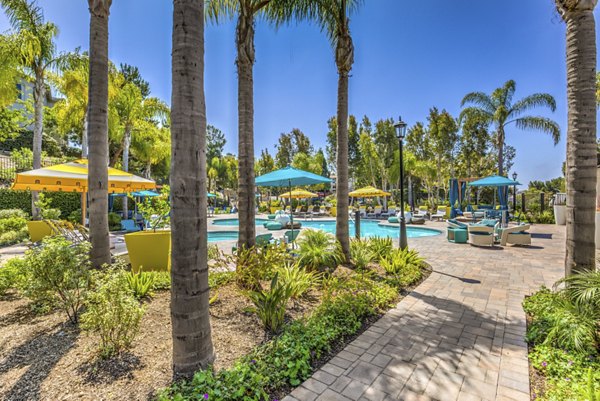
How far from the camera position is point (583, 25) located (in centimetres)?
394

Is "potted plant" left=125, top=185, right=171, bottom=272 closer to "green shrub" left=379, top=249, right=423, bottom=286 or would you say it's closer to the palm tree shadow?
the palm tree shadow

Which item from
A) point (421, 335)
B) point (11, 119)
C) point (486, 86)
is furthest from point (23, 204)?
point (486, 86)

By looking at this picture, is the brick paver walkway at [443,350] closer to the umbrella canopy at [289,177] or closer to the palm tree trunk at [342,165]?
the palm tree trunk at [342,165]

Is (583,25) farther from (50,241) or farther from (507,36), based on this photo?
(50,241)

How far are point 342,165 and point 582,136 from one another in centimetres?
415

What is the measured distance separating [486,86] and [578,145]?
21279 mm

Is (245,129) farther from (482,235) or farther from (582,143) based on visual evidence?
(482,235)

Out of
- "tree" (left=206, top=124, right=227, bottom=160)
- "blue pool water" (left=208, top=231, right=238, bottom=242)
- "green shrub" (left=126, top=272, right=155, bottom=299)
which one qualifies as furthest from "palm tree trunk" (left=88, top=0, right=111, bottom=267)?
"tree" (left=206, top=124, right=227, bottom=160)

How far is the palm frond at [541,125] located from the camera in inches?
686

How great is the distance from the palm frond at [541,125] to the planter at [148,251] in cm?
2305

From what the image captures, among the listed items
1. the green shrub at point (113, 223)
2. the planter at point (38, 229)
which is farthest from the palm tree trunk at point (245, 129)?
the green shrub at point (113, 223)

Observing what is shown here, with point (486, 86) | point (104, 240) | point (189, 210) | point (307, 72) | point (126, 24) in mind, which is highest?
point (486, 86)

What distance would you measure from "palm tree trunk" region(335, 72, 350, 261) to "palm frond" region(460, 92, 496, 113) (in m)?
18.1

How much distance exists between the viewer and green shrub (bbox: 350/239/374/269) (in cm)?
645
